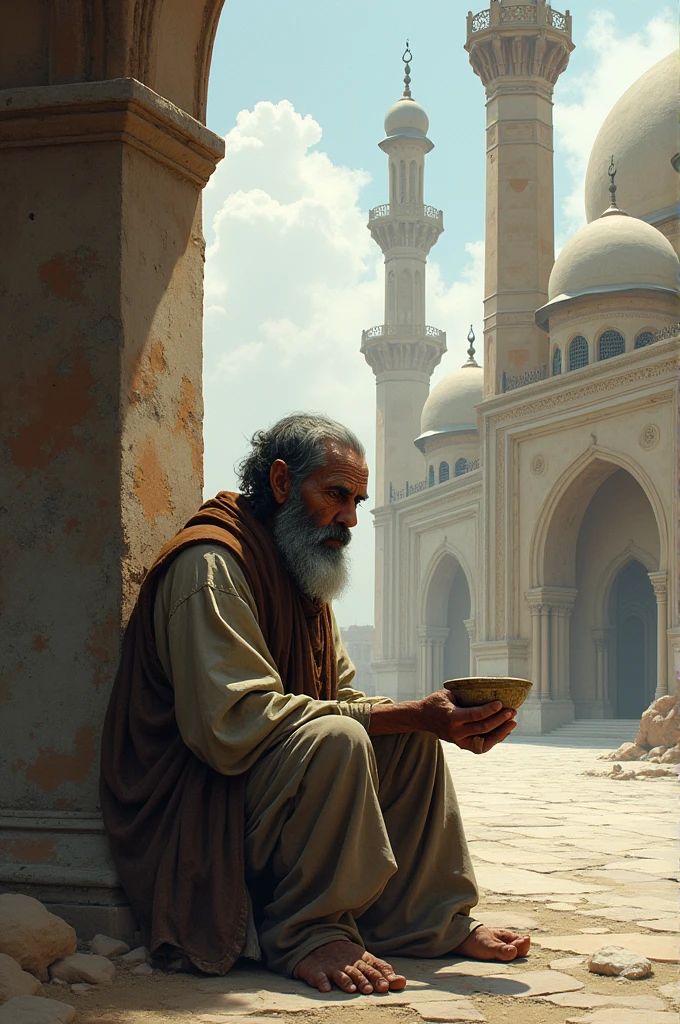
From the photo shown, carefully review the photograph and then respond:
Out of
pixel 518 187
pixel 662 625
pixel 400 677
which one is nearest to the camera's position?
pixel 662 625

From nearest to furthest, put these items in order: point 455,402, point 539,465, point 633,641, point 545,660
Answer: point 545,660, point 539,465, point 633,641, point 455,402

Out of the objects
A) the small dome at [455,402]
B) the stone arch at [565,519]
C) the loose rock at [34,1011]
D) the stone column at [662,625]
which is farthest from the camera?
the small dome at [455,402]

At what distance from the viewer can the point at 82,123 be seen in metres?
3.06

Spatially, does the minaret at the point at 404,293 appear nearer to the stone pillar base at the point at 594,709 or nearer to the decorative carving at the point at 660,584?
the stone pillar base at the point at 594,709

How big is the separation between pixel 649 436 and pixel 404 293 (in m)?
17.7

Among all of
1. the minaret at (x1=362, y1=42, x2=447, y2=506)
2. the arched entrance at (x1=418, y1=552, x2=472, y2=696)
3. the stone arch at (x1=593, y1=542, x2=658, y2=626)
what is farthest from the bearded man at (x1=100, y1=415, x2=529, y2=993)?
the minaret at (x1=362, y1=42, x2=447, y2=506)

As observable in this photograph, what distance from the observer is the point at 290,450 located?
2.98 meters

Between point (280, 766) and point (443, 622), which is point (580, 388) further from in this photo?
point (280, 766)

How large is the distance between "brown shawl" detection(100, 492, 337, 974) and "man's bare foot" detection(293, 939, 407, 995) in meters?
0.18

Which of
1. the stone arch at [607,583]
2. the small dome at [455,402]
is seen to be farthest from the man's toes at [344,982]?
the small dome at [455,402]

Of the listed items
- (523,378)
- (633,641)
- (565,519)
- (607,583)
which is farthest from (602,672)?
(523,378)

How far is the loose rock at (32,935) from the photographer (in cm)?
238

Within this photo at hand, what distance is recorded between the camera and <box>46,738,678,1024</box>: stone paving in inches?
86.4

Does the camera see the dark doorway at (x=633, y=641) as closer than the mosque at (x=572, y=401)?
No
